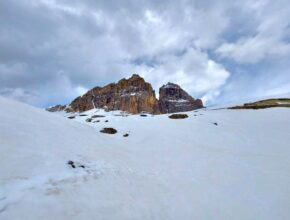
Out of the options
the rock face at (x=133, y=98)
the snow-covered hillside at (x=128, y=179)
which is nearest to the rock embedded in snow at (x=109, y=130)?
the snow-covered hillside at (x=128, y=179)

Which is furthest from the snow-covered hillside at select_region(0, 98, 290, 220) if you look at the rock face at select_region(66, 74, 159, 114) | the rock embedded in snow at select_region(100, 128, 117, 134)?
the rock face at select_region(66, 74, 159, 114)

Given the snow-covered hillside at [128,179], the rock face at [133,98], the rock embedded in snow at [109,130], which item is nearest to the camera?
the snow-covered hillside at [128,179]

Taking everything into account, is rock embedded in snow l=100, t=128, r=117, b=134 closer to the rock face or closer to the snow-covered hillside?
the snow-covered hillside

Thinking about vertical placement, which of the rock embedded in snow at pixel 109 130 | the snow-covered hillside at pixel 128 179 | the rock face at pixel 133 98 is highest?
the rock face at pixel 133 98

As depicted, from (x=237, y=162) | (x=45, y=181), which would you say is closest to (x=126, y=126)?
(x=237, y=162)

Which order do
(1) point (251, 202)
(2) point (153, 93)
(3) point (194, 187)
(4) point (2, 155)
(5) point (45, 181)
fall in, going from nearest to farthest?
(5) point (45, 181) < (4) point (2, 155) < (1) point (251, 202) < (3) point (194, 187) < (2) point (153, 93)

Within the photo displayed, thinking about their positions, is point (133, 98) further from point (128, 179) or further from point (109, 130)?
point (128, 179)

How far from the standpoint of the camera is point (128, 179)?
9.86 metres

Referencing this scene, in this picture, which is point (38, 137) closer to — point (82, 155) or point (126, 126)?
point (82, 155)

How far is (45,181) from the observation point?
23.8 feet

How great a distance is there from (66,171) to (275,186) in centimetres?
977

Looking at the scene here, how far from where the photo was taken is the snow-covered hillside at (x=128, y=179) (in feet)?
21.0

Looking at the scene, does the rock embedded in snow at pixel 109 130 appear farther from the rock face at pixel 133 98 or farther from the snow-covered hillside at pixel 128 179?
the rock face at pixel 133 98

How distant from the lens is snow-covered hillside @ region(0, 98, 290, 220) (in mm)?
6414
